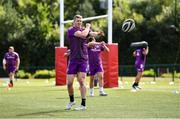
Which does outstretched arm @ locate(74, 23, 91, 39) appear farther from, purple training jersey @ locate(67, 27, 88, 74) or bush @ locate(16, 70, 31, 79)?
bush @ locate(16, 70, 31, 79)

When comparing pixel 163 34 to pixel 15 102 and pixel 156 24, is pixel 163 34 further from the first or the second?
pixel 15 102

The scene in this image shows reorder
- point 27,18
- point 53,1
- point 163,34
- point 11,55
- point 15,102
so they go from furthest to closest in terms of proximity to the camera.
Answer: point 53,1
point 27,18
point 163,34
point 11,55
point 15,102

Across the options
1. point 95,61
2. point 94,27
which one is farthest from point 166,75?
point 95,61

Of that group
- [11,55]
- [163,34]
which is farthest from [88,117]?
[163,34]

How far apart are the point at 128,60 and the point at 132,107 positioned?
42466 millimetres

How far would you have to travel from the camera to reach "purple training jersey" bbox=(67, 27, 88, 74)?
13.8 m

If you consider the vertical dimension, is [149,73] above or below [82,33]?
below

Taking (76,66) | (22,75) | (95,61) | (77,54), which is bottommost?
(22,75)

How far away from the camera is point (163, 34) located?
55.0 m

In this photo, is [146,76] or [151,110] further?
[146,76]

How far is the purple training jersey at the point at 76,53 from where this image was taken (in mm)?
13797

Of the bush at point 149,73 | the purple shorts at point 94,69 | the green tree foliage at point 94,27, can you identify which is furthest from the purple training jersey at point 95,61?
the green tree foliage at point 94,27

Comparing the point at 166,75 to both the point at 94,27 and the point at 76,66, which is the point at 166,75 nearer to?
the point at 94,27

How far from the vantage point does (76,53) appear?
13.8m
